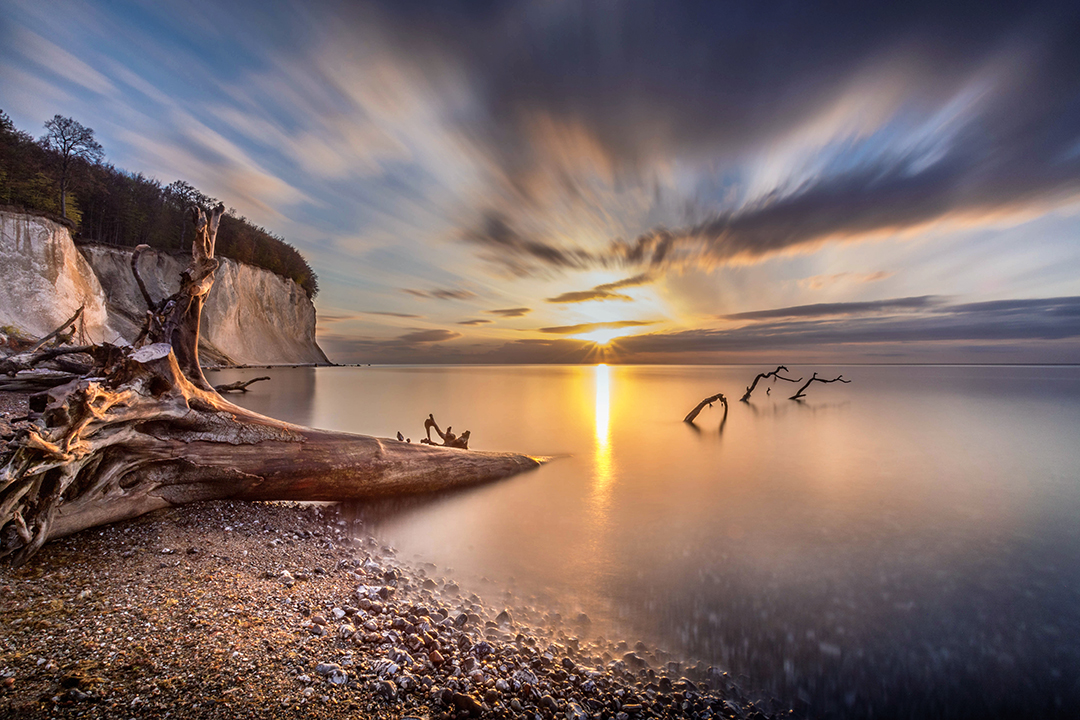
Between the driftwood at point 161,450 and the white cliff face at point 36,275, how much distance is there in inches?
1238

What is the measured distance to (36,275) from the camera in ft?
92.9

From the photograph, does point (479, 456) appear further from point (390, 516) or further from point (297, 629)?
point (297, 629)

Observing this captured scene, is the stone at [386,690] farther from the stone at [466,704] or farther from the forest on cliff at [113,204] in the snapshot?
the forest on cliff at [113,204]

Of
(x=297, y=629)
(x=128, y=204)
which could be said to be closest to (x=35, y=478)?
(x=297, y=629)

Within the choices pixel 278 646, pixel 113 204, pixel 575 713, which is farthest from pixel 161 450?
pixel 113 204

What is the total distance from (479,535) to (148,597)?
340 cm

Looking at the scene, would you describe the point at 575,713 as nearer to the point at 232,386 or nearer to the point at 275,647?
the point at 275,647

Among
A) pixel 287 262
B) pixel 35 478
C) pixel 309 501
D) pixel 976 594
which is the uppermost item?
pixel 287 262

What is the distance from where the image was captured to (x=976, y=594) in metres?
4.67

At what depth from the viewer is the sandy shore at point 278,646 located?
2143 millimetres

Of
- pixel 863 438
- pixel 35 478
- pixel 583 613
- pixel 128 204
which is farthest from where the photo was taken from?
pixel 128 204

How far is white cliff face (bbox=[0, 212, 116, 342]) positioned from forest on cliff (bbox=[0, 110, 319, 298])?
1.51m

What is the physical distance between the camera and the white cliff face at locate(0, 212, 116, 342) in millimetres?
26906

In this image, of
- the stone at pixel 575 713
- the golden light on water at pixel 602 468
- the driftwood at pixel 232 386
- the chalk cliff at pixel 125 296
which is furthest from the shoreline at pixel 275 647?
the driftwood at pixel 232 386
